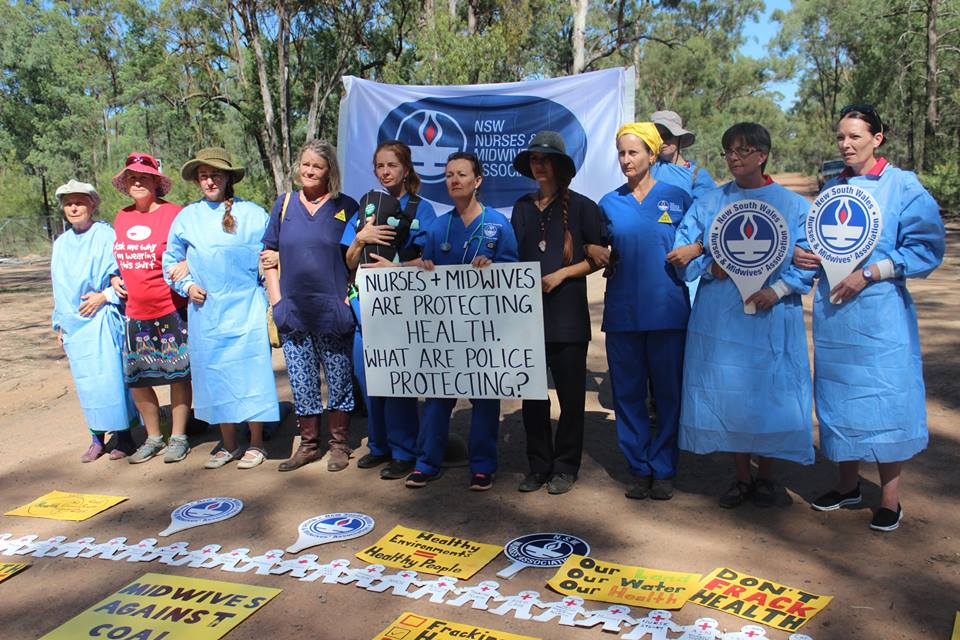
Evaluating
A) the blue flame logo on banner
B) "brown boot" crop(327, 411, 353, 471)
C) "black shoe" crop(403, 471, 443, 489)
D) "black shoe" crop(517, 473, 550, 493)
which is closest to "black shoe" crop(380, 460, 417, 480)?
"black shoe" crop(403, 471, 443, 489)

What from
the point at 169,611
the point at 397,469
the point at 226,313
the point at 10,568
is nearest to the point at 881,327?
the point at 397,469

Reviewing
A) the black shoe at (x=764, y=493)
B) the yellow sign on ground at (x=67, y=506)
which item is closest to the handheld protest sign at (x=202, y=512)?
the yellow sign on ground at (x=67, y=506)

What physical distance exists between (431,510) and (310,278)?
150 cm

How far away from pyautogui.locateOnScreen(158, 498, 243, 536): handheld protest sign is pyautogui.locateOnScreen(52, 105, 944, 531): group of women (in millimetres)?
576

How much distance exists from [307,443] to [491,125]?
3047 millimetres

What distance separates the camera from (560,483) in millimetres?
4461

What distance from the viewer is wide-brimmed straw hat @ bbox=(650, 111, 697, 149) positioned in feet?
18.0

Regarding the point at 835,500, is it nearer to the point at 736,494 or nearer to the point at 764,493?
the point at 764,493

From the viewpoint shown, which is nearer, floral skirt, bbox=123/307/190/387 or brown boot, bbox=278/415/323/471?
brown boot, bbox=278/415/323/471

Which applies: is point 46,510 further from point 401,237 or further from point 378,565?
point 401,237

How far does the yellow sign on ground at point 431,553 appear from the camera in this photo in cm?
359

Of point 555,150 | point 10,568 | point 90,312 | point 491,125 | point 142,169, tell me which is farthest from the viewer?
point 491,125

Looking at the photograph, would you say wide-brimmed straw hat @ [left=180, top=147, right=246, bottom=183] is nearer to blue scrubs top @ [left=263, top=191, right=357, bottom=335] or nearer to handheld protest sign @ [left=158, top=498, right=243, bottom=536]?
blue scrubs top @ [left=263, top=191, right=357, bottom=335]

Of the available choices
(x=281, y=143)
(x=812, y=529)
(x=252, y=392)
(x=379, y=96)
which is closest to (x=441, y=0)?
(x=281, y=143)
